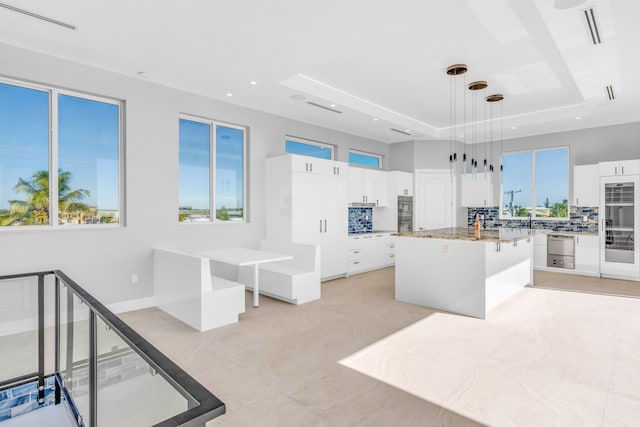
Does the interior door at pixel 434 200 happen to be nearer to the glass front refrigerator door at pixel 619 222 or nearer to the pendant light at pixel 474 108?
the pendant light at pixel 474 108

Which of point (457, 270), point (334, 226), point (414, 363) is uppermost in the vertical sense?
point (334, 226)

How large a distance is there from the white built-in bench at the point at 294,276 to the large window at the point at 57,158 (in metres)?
2.05

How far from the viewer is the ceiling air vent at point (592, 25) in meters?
2.98

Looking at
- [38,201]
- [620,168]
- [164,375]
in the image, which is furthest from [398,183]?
[164,375]

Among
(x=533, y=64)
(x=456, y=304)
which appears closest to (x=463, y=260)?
(x=456, y=304)

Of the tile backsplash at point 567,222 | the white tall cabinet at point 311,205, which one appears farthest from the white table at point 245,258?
the tile backsplash at point 567,222

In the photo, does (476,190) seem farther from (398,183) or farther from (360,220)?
(360,220)

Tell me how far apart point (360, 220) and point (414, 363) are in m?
4.87

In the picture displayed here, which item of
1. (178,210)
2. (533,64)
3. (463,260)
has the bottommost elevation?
(463,260)

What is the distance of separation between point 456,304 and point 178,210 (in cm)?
383

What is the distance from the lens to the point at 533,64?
4395 mm

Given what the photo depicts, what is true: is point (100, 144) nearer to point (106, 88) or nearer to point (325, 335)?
point (106, 88)

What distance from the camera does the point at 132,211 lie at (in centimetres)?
442

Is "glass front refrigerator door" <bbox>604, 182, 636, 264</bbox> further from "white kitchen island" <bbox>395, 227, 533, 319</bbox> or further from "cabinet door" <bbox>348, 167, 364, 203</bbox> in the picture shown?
"cabinet door" <bbox>348, 167, 364, 203</bbox>
